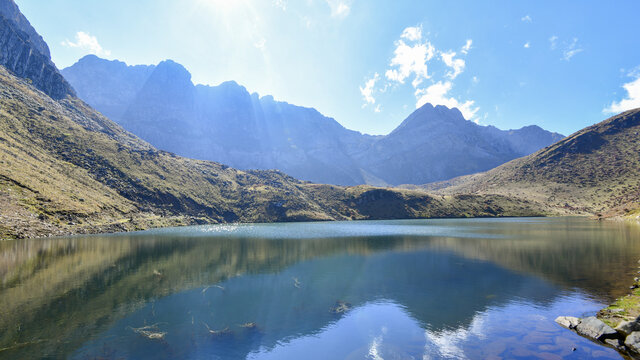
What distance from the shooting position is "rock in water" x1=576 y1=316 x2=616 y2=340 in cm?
2452

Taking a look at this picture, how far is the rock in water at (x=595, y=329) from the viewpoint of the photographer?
965 inches

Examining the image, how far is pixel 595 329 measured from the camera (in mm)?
25359

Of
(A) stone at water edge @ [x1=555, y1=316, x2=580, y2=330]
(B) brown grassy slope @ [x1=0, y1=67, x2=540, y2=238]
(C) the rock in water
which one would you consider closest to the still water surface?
(A) stone at water edge @ [x1=555, y1=316, x2=580, y2=330]

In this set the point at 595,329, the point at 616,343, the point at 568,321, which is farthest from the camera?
the point at 568,321

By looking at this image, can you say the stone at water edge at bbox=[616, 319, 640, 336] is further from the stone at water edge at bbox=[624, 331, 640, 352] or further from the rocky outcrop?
the stone at water edge at bbox=[624, 331, 640, 352]

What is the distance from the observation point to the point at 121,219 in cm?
13212

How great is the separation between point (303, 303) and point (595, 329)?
27.7m

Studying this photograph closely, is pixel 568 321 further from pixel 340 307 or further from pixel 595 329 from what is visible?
pixel 340 307

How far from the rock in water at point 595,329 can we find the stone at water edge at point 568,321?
1.21ft

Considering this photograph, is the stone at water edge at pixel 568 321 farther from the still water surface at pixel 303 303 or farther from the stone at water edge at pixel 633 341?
the stone at water edge at pixel 633 341

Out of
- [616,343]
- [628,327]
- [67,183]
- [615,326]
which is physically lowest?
[616,343]

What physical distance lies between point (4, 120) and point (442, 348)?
8091 inches

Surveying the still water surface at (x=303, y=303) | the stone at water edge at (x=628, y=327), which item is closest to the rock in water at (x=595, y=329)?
the stone at water edge at (x=628, y=327)

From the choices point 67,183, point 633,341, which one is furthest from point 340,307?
point 67,183
